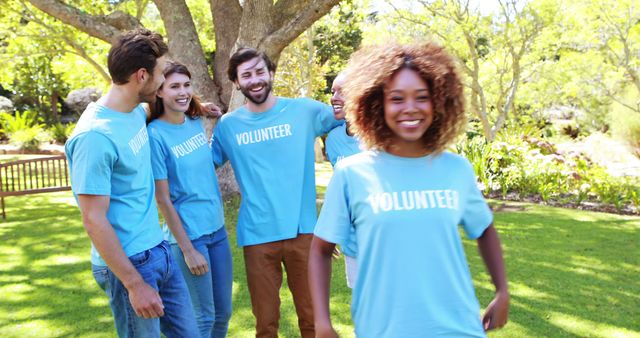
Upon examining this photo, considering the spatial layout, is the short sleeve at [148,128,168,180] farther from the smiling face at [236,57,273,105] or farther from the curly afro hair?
the curly afro hair

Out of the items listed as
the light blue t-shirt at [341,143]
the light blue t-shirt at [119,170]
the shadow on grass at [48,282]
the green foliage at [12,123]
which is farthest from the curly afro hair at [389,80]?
the green foliage at [12,123]

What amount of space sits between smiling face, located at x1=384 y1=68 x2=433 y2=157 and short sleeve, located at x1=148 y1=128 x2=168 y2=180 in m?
1.58

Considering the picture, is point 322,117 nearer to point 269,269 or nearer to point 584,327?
point 269,269

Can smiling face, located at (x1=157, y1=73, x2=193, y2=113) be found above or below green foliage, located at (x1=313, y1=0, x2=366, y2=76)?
below

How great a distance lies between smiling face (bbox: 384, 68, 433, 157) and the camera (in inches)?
84.0

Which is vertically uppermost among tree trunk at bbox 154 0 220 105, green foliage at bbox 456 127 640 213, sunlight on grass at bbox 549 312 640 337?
tree trunk at bbox 154 0 220 105

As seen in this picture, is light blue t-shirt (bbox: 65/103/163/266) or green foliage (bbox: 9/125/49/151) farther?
green foliage (bbox: 9/125/49/151)

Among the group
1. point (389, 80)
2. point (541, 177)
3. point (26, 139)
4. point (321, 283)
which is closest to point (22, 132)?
point (26, 139)

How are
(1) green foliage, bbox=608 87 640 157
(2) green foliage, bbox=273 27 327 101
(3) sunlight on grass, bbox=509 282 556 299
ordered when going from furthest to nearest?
(2) green foliage, bbox=273 27 327 101 < (1) green foliage, bbox=608 87 640 157 < (3) sunlight on grass, bbox=509 282 556 299

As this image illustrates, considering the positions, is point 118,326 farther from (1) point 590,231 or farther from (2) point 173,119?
(1) point 590,231

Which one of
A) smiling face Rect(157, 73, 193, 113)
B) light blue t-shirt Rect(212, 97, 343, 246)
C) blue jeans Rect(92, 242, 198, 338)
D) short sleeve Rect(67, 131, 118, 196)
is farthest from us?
light blue t-shirt Rect(212, 97, 343, 246)

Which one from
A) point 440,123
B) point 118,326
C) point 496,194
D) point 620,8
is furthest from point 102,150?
point 620,8

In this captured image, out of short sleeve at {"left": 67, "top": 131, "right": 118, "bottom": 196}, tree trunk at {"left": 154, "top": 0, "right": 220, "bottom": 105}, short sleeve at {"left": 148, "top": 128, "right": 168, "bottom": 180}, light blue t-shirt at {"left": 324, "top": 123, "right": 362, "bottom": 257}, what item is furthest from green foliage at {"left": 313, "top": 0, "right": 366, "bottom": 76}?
short sleeve at {"left": 67, "top": 131, "right": 118, "bottom": 196}

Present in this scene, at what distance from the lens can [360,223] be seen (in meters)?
2.10
